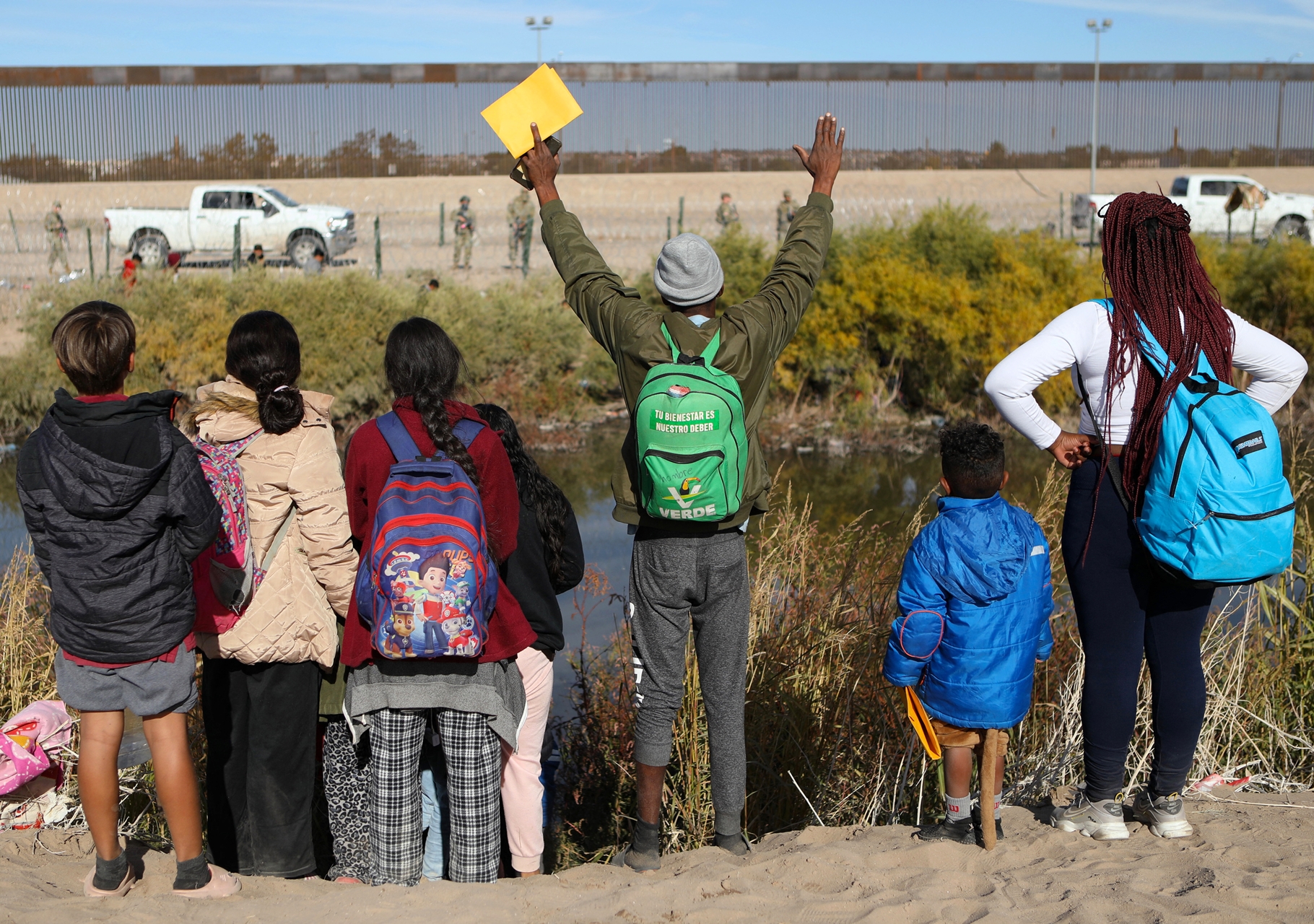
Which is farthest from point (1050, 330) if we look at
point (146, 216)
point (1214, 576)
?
point (146, 216)

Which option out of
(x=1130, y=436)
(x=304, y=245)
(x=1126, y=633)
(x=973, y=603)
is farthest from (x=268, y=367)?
(x=304, y=245)

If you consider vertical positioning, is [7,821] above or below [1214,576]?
below

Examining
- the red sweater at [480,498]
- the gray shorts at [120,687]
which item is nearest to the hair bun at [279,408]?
the red sweater at [480,498]

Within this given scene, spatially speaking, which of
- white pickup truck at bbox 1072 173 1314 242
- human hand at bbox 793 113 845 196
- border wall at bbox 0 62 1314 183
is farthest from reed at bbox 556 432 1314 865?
border wall at bbox 0 62 1314 183

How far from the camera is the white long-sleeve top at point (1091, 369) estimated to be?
10.2 ft

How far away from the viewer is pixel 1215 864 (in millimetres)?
3137

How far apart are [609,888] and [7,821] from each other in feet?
7.08

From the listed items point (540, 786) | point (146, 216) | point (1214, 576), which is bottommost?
point (540, 786)

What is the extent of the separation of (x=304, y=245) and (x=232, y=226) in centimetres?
166

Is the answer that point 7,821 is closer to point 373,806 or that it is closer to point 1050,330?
point 373,806

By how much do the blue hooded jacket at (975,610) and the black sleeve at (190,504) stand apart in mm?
1894

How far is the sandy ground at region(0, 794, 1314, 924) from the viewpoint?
2.94 m

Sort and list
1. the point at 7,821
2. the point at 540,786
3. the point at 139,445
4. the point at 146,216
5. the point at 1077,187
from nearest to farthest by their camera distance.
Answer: the point at 139,445 → the point at 540,786 → the point at 7,821 → the point at 146,216 → the point at 1077,187

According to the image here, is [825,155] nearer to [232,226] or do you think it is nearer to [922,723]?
[922,723]
